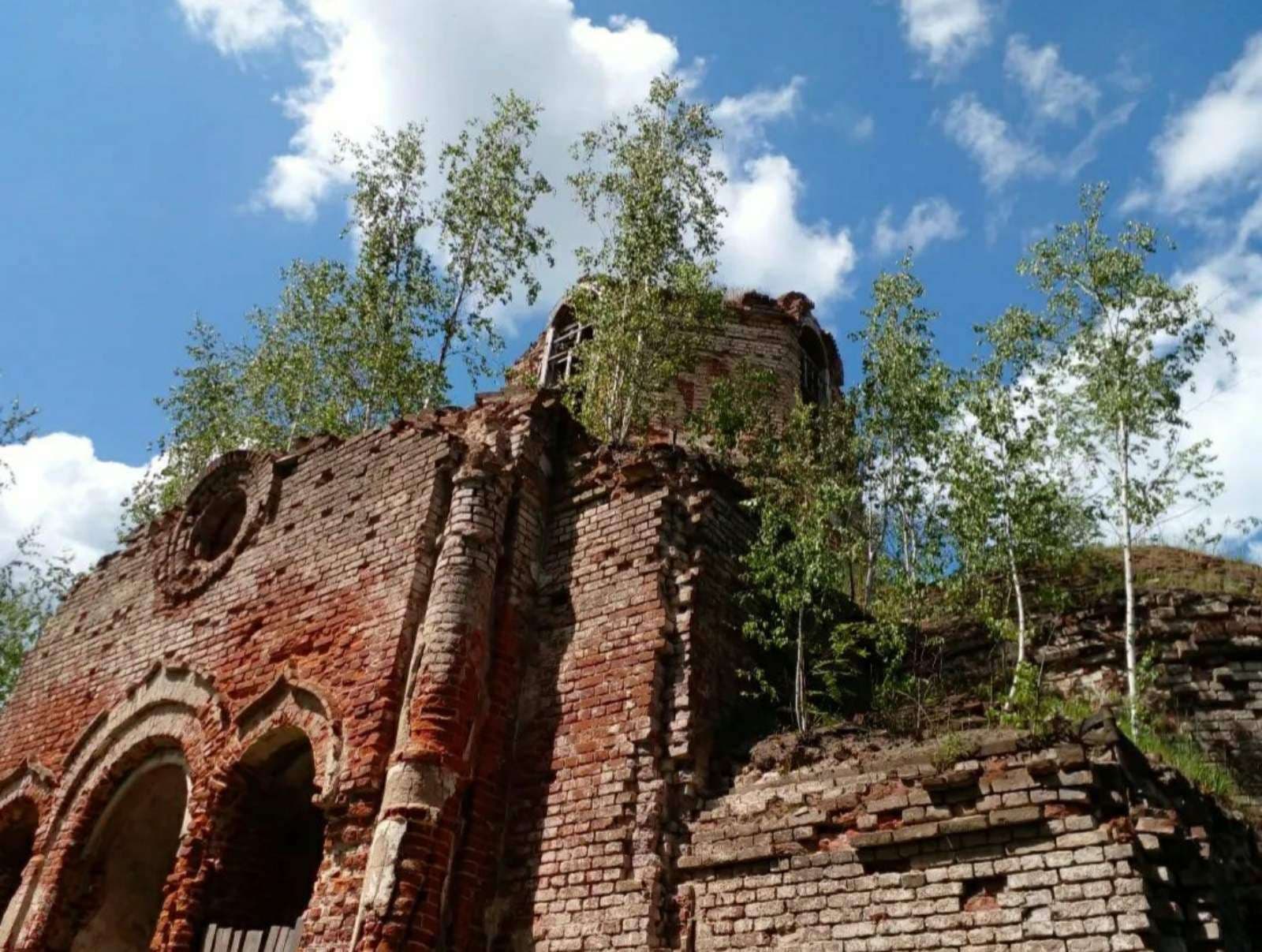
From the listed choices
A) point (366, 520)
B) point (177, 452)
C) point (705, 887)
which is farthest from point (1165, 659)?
point (177, 452)

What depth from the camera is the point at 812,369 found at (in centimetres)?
2041

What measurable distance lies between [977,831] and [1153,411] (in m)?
6.82

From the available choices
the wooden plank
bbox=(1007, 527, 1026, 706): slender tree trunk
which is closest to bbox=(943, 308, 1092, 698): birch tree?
bbox=(1007, 527, 1026, 706): slender tree trunk

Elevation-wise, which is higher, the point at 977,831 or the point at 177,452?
the point at 177,452

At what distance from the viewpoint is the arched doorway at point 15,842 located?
9984 mm

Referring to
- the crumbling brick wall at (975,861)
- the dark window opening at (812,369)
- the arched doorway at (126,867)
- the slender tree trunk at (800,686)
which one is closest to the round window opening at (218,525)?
the arched doorway at (126,867)

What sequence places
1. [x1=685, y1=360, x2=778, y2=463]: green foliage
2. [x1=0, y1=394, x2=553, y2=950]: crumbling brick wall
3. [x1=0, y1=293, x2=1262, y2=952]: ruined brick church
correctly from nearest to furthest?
[x1=0, y1=293, x2=1262, y2=952]: ruined brick church, [x1=0, y1=394, x2=553, y2=950]: crumbling brick wall, [x1=685, y1=360, x2=778, y2=463]: green foliage

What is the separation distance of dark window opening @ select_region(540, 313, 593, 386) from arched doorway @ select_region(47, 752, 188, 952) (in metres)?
11.4

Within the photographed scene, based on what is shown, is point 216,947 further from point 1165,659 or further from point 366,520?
point 1165,659

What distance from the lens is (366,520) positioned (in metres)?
8.55

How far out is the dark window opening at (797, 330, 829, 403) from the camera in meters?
19.6

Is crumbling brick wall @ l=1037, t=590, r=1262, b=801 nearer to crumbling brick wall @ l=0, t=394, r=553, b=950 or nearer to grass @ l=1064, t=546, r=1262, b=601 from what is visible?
grass @ l=1064, t=546, r=1262, b=601

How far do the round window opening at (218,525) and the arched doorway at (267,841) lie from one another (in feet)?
10.1

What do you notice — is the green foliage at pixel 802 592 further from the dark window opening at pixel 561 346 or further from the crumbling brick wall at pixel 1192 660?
the dark window opening at pixel 561 346
